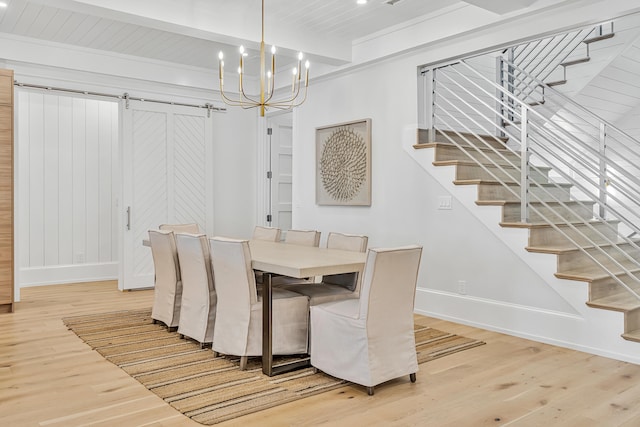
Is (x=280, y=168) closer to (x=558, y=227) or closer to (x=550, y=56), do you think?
(x=550, y=56)

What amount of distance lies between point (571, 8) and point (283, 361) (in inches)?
131

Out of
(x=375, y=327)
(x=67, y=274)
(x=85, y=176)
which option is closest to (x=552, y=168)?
(x=375, y=327)

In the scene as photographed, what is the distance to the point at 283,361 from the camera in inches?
136

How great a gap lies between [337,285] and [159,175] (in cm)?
343

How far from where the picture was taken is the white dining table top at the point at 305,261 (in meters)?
3.00

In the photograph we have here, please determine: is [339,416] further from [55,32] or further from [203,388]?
[55,32]

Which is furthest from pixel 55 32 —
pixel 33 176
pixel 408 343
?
pixel 408 343

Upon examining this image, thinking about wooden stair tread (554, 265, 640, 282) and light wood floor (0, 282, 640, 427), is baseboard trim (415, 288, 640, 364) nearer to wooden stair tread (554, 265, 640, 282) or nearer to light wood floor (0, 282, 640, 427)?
light wood floor (0, 282, 640, 427)

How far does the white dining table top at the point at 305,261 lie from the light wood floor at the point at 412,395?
2.25 ft

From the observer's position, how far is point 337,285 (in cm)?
405

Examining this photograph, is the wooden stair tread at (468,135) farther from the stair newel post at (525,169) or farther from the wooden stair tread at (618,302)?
the wooden stair tread at (618,302)

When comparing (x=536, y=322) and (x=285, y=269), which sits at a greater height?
(x=285, y=269)

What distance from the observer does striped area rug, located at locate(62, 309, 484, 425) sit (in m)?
2.75

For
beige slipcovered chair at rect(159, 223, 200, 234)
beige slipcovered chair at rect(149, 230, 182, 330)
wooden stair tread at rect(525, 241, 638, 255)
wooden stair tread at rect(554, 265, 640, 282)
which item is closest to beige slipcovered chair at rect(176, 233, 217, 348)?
beige slipcovered chair at rect(149, 230, 182, 330)
